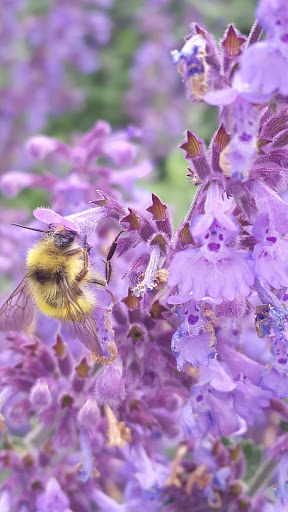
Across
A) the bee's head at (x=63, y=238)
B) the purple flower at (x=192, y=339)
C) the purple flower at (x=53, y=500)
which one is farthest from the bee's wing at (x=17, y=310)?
Result: the purple flower at (x=192, y=339)

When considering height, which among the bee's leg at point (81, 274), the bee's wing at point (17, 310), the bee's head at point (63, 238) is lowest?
the bee's wing at point (17, 310)

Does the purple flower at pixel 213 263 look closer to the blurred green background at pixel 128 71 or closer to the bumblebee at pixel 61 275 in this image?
the bumblebee at pixel 61 275

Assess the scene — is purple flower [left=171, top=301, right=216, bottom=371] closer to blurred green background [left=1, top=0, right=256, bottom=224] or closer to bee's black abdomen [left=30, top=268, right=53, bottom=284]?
bee's black abdomen [left=30, top=268, right=53, bottom=284]

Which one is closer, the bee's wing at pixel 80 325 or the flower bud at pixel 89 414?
A: the bee's wing at pixel 80 325

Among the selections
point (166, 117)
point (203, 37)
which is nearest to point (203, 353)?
point (203, 37)

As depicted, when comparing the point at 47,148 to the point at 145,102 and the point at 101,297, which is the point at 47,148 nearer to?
the point at 101,297

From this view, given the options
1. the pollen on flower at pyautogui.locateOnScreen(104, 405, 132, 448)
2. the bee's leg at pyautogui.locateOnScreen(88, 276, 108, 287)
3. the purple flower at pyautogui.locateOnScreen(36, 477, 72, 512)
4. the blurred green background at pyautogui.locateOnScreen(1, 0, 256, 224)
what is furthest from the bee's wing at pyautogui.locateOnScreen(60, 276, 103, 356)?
the blurred green background at pyautogui.locateOnScreen(1, 0, 256, 224)

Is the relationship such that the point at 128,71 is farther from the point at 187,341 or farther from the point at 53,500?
the point at 187,341

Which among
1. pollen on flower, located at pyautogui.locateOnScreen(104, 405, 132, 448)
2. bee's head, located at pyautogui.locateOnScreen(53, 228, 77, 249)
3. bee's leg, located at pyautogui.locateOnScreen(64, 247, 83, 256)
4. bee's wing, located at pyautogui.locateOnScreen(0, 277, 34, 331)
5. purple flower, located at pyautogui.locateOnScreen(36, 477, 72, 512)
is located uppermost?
bee's head, located at pyautogui.locateOnScreen(53, 228, 77, 249)

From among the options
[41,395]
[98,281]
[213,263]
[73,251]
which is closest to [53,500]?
[41,395]
